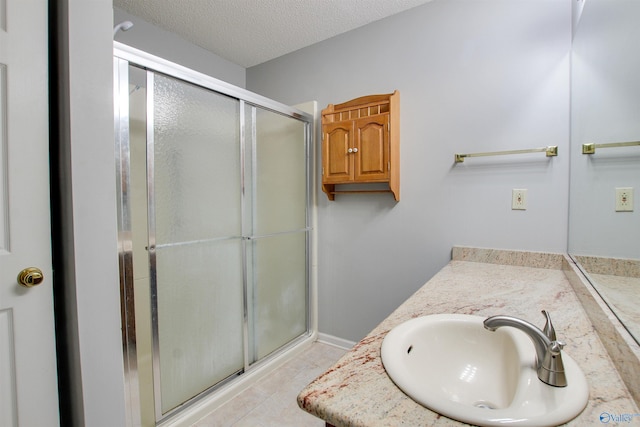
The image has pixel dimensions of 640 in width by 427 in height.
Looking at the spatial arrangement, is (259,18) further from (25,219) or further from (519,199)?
(519,199)

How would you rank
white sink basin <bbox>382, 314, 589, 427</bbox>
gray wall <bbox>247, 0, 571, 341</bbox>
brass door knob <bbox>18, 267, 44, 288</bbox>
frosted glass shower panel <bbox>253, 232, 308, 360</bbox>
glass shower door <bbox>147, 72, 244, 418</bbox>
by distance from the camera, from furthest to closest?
frosted glass shower panel <bbox>253, 232, 308, 360</bbox>
gray wall <bbox>247, 0, 571, 341</bbox>
glass shower door <bbox>147, 72, 244, 418</bbox>
brass door knob <bbox>18, 267, 44, 288</bbox>
white sink basin <bbox>382, 314, 589, 427</bbox>

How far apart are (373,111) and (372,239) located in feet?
2.91

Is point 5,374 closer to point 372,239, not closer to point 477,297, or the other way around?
point 477,297

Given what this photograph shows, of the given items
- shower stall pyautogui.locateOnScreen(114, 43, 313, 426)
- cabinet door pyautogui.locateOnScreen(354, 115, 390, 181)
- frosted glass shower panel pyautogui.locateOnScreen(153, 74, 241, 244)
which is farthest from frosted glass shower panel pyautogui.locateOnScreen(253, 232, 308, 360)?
cabinet door pyautogui.locateOnScreen(354, 115, 390, 181)

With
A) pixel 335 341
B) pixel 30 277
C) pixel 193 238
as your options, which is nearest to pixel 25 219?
pixel 30 277

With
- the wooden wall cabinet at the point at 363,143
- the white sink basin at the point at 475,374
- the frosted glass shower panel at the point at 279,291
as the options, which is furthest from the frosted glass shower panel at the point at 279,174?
the white sink basin at the point at 475,374

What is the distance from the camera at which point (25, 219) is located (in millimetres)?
880

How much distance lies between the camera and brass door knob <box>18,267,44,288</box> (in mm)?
872

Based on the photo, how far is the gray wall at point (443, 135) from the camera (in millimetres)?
1531

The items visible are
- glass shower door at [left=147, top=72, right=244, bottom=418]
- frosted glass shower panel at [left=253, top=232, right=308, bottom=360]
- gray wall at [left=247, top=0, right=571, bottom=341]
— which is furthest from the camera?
frosted glass shower panel at [left=253, top=232, right=308, bottom=360]

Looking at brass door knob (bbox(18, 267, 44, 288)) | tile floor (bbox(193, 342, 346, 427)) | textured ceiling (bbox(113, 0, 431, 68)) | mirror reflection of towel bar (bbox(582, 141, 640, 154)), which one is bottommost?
tile floor (bbox(193, 342, 346, 427))

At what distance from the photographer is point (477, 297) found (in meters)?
1.13

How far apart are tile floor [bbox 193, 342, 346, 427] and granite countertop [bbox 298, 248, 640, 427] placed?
3.34 feet

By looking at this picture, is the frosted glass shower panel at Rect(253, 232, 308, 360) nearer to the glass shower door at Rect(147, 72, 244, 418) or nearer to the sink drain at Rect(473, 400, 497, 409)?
the glass shower door at Rect(147, 72, 244, 418)
